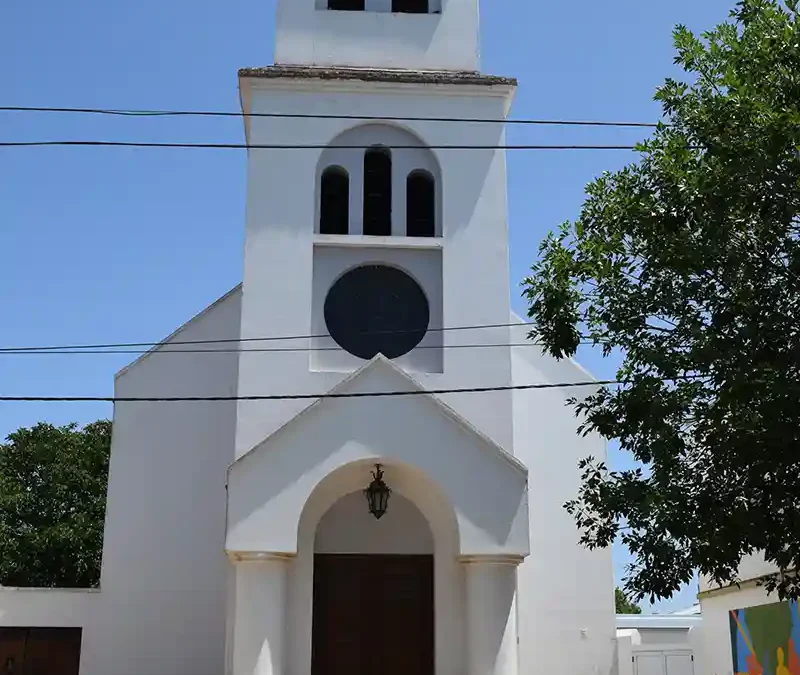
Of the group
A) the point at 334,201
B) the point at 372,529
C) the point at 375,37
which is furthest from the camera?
the point at 375,37

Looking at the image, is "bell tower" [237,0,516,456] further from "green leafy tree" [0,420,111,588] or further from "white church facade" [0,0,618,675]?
"green leafy tree" [0,420,111,588]

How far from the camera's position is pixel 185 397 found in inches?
800

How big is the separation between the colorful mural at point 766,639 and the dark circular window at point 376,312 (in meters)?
8.09

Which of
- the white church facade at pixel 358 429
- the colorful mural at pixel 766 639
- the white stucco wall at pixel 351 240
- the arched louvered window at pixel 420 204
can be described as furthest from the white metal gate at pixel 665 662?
the arched louvered window at pixel 420 204

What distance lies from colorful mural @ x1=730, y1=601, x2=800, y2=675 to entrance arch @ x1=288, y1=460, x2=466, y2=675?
6.15m

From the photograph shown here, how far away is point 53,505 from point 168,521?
20930 millimetres

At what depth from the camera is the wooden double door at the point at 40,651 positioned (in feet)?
63.7

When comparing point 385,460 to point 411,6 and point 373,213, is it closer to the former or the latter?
point 373,213

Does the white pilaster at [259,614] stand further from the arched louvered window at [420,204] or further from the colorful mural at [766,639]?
the colorful mural at [766,639]

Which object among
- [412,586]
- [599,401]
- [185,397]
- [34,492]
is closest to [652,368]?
[599,401]

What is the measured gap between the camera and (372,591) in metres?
17.6

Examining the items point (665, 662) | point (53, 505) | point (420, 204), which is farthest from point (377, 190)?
point (53, 505)

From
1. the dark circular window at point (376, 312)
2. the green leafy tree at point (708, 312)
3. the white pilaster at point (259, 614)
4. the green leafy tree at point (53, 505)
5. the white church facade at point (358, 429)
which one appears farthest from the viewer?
the green leafy tree at point (53, 505)

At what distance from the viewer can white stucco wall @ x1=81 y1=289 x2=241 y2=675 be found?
19.2 m
